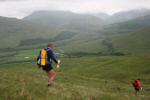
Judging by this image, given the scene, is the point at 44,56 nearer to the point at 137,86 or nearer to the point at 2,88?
the point at 2,88

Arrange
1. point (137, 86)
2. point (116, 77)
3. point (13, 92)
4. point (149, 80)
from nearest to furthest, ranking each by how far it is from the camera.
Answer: point (13, 92) < point (137, 86) < point (149, 80) < point (116, 77)

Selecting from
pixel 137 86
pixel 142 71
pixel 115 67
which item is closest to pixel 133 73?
pixel 142 71

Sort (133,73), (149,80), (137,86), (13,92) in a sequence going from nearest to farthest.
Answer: (13,92)
(137,86)
(149,80)
(133,73)

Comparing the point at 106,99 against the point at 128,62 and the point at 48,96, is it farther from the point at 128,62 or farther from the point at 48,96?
the point at 128,62

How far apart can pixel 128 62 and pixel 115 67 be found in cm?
1111

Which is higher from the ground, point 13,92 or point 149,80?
point 13,92

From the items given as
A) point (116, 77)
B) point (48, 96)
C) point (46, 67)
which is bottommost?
Result: point (116, 77)

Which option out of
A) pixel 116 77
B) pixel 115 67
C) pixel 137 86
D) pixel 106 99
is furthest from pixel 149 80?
pixel 106 99

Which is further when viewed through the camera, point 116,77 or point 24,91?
point 116,77

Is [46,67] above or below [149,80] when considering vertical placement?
above

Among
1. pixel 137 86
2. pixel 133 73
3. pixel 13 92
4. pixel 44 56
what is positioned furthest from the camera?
pixel 133 73

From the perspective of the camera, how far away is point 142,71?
373 ft

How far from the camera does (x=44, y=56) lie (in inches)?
634

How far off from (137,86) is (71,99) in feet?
52.2
